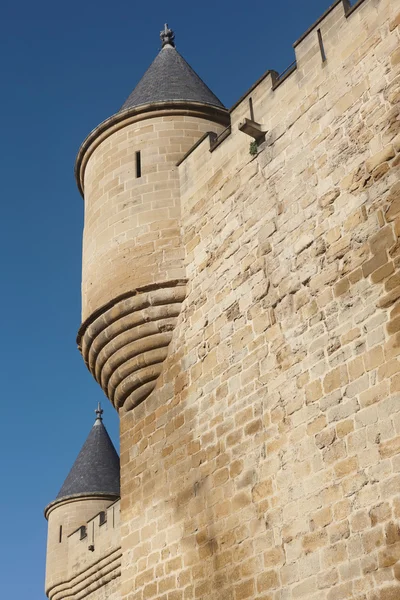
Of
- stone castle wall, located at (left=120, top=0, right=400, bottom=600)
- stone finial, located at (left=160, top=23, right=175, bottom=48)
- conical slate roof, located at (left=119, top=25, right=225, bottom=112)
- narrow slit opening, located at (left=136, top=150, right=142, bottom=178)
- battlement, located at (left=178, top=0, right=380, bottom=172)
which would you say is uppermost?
stone finial, located at (left=160, top=23, right=175, bottom=48)

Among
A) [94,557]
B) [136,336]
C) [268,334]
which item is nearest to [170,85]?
[136,336]

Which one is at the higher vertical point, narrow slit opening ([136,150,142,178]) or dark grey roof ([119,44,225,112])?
dark grey roof ([119,44,225,112])

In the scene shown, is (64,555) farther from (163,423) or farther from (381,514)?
(381,514)

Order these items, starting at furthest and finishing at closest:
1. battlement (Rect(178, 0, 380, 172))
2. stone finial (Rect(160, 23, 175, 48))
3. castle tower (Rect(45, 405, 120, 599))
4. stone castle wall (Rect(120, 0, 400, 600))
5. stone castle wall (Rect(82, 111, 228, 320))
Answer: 1. castle tower (Rect(45, 405, 120, 599))
2. stone finial (Rect(160, 23, 175, 48))
3. stone castle wall (Rect(82, 111, 228, 320))
4. battlement (Rect(178, 0, 380, 172))
5. stone castle wall (Rect(120, 0, 400, 600))

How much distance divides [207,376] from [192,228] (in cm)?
164

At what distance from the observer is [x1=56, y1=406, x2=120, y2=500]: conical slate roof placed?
16.7m

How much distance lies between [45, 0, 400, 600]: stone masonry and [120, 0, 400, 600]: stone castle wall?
16 millimetres

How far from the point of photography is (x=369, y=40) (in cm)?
586

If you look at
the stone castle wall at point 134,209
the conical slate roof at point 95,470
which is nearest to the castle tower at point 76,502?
the conical slate roof at point 95,470

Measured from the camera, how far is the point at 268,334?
6.08m

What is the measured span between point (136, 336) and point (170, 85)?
3.30 meters

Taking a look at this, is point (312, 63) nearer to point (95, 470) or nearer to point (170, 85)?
point (170, 85)

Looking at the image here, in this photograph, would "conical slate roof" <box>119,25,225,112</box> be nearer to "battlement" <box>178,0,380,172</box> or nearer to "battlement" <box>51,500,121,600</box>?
"battlement" <box>178,0,380,172</box>

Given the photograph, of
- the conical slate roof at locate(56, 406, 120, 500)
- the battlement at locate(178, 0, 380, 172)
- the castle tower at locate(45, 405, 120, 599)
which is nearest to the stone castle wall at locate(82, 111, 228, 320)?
the battlement at locate(178, 0, 380, 172)
